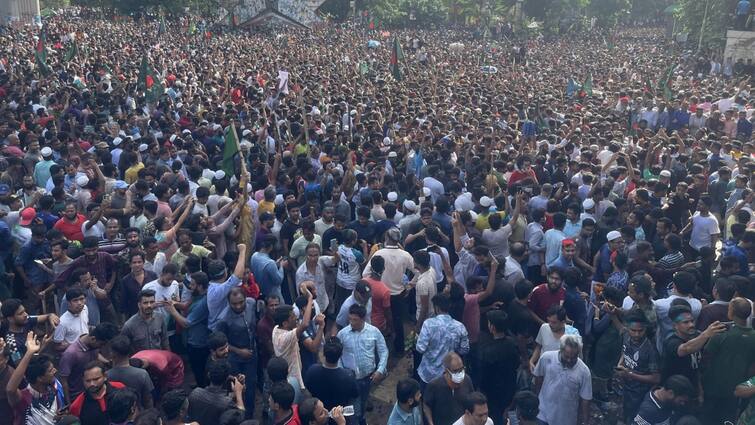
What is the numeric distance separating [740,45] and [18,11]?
3840cm

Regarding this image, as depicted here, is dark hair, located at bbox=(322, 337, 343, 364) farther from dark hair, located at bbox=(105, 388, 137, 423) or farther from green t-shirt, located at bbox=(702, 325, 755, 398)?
green t-shirt, located at bbox=(702, 325, 755, 398)

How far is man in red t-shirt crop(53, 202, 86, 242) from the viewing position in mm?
7367

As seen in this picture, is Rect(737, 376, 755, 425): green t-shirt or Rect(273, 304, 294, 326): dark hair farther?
Rect(273, 304, 294, 326): dark hair

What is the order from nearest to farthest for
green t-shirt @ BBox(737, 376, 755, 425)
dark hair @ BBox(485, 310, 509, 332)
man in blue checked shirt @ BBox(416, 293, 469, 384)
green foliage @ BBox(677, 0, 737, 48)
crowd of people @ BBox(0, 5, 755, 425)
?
green t-shirt @ BBox(737, 376, 755, 425) → crowd of people @ BBox(0, 5, 755, 425) → dark hair @ BBox(485, 310, 509, 332) → man in blue checked shirt @ BBox(416, 293, 469, 384) → green foliage @ BBox(677, 0, 737, 48)

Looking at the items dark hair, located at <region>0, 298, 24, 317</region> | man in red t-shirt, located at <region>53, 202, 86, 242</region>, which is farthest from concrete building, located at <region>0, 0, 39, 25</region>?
dark hair, located at <region>0, 298, 24, 317</region>

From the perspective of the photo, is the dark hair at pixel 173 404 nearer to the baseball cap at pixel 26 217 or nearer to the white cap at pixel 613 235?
the baseball cap at pixel 26 217

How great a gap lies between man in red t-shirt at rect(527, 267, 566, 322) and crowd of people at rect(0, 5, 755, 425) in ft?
0.09

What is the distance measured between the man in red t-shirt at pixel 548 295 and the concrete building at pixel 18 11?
39.8 metres

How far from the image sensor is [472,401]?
14.6ft

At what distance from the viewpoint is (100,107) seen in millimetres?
13664

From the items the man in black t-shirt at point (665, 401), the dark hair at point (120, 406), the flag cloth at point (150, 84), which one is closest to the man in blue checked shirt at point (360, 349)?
the dark hair at point (120, 406)

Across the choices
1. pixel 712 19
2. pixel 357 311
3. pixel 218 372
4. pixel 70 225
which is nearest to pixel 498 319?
pixel 357 311

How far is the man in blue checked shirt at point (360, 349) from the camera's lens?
5.54 meters

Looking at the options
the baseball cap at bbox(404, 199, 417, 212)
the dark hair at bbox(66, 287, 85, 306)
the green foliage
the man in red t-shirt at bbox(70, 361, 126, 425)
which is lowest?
the man in red t-shirt at bbox(70, 361, 126, 425)
